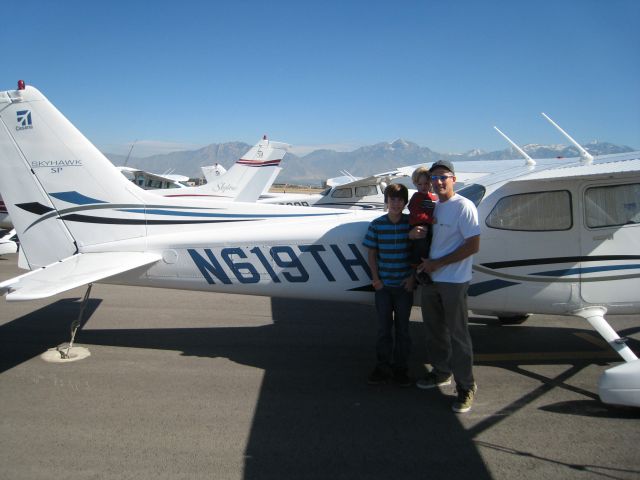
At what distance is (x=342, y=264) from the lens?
427cm

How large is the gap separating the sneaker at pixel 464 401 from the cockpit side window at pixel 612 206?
1825 millimetres

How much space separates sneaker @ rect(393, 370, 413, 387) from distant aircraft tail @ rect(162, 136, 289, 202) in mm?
12766

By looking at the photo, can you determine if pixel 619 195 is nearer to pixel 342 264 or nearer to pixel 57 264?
pixel 342 264

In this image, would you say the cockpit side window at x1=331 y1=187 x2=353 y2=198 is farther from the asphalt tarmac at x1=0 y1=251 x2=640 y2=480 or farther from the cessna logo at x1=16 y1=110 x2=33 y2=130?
the cessna logo at x1=16 y1=110 x2=33 y2=130

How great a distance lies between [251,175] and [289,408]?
13.4m

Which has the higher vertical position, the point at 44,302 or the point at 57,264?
the point at 57,264

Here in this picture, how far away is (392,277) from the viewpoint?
3.79m

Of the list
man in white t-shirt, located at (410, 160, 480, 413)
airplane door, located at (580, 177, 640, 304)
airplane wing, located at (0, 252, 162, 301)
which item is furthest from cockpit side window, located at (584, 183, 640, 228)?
airplane wing, located at (0, 252, 162, 301)

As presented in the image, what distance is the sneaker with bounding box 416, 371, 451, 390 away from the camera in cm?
394

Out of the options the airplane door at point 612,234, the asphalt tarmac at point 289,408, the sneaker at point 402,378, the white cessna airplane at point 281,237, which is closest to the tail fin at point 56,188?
the white cessna airplane at point 281,237

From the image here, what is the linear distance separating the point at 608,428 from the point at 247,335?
3583 millimetres

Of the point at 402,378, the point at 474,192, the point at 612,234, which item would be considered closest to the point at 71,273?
the point at 402,378

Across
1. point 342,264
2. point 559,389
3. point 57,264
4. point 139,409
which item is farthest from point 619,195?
point 57,264

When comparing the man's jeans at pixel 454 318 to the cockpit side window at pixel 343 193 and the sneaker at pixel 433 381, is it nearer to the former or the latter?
the sneaker at pixel 433 381
